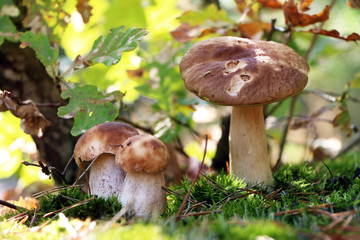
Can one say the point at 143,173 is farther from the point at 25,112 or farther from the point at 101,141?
the point at 25,112

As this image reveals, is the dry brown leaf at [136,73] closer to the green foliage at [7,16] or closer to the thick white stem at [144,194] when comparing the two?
the green foliage at [7,16]

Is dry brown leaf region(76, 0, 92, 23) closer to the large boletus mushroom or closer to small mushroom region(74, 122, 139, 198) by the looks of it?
the large boletus mushroom

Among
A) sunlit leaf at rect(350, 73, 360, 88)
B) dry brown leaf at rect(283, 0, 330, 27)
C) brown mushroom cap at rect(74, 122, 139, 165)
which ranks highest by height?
dry brown leaf at rect(283, 0, 330, 27)

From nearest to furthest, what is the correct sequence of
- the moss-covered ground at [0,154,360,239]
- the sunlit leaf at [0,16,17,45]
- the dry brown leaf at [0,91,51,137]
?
1. the moss-covered ground at [0,154,360,239]
2. the dry brown leaf at [0,91,51,137]
3. the sunlit leaf at [0,16,17,45]

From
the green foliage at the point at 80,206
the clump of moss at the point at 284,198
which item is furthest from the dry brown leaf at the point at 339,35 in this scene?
the green foliage at the point at 80,206

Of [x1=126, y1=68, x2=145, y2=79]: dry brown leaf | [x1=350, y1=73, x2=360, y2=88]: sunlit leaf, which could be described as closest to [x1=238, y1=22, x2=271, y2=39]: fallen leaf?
[x1=350, y1=73, x2=360, y2=88]: sunlit leaf

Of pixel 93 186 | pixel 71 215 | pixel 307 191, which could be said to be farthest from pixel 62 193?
pixel 307 191
